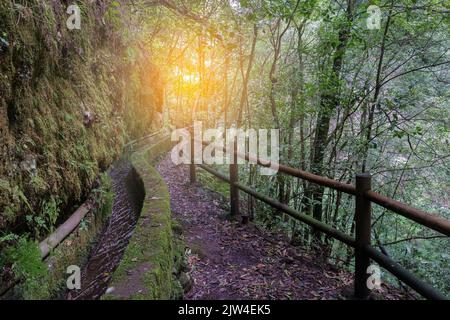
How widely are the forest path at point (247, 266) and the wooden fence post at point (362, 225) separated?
474 mm

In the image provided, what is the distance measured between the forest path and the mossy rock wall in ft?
1.34

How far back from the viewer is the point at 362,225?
281 centimetres

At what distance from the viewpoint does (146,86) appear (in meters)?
11.5

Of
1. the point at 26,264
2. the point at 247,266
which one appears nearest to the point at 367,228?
the point at 247,266

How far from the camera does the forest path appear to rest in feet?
10.8

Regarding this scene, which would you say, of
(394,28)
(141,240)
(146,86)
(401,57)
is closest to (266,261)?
(141,240)

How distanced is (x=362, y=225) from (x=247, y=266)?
162 cm

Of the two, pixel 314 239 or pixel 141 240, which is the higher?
pixel 141 240

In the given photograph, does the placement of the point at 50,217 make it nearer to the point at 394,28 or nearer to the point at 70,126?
the point at 70,126

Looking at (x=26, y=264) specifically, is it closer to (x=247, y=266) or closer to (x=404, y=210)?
(x=247, y=266)

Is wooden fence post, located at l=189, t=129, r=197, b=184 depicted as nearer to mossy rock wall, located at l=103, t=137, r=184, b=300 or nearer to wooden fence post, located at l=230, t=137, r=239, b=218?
wooden fence post, located at l=230, t=137, r=239, b=218

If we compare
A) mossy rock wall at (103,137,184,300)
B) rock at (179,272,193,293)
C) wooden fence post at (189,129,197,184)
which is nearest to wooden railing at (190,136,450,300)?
rock at (179,272,193,293)
